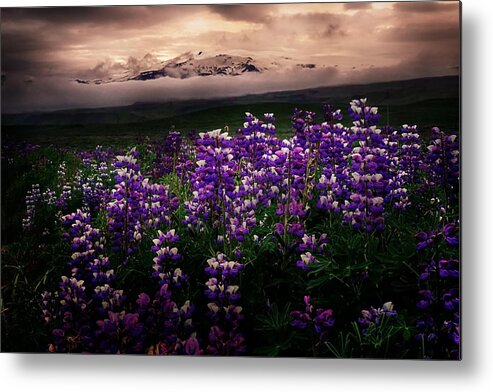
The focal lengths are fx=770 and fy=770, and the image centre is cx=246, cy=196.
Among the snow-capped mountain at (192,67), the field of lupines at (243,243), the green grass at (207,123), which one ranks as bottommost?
the field of lupines at (243,243)

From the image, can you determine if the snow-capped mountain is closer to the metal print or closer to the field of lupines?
the metal print

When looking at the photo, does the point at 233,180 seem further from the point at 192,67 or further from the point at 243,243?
the point at 192,67

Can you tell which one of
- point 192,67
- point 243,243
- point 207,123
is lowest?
point 243,243

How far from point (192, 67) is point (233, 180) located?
1.42 feet

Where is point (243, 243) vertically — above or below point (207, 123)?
below

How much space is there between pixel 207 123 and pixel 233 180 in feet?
0.74

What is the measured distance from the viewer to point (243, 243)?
2760 millimetres

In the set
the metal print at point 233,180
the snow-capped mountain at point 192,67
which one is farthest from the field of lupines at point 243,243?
the snow-capped mountain at point 192,67

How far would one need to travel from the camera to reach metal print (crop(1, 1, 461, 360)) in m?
2.69

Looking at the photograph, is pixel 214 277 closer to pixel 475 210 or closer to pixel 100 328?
pixel 100 328

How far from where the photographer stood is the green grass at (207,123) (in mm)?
2682

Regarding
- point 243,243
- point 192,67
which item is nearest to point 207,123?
point 192,67

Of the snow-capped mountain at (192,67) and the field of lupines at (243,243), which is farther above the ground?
the snow-capped mountain at (192,67)

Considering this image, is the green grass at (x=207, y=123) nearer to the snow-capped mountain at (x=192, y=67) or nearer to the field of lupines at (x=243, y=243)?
the field of lupines at (x=243, y=243)
